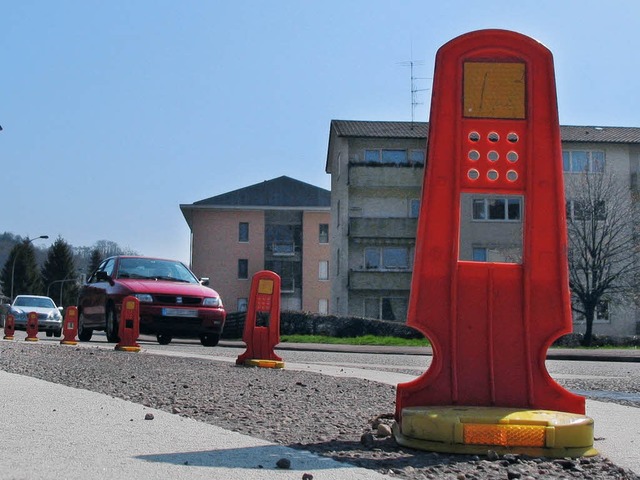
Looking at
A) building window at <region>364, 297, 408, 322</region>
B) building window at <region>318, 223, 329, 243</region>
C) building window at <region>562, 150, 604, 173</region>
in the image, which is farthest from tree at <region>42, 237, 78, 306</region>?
building window at <region>562, 150, 604, 173</region>

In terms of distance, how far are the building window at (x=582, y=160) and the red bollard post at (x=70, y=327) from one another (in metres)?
37.7

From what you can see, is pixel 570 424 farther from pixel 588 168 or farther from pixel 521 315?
pixel 588 168

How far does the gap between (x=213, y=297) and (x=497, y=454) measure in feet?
39.8

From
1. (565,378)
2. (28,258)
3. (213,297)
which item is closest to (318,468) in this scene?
(565,378)

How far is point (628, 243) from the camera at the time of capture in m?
44.7

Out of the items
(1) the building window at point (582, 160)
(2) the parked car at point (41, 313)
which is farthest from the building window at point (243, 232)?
(2) the parked car at point (41, 313)

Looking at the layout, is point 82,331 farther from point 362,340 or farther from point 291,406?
point 362,340

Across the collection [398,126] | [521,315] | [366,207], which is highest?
[398,126]

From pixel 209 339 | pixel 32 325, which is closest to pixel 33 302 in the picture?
pixel 32 325

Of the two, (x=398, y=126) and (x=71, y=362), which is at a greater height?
(x=398, y=126)

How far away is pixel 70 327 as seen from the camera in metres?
18.6

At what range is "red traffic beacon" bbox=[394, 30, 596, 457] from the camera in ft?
18.0

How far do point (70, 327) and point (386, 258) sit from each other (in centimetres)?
3643

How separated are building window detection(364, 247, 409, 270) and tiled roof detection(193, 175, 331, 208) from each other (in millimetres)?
22854
